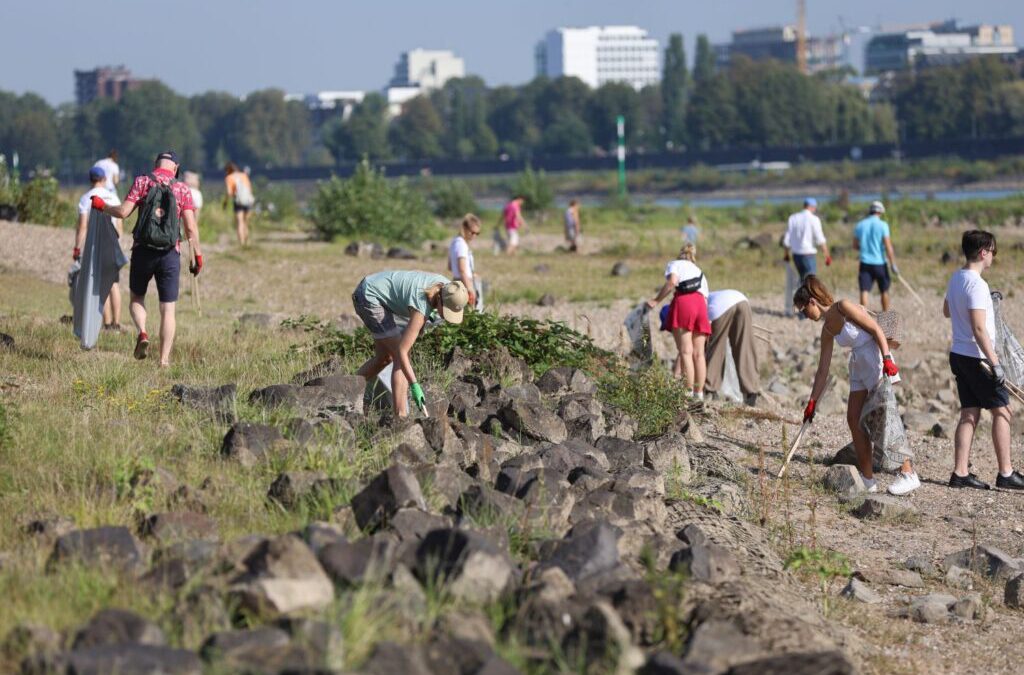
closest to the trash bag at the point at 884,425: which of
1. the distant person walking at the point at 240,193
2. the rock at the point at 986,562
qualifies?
the rock at the point at 986,562

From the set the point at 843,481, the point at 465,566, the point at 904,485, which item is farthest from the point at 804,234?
the point at 465,566

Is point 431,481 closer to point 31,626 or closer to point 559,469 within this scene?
point 559,469

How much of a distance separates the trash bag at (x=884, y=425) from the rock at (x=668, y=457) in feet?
3.94

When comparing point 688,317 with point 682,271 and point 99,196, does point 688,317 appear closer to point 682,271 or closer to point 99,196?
point 682,271

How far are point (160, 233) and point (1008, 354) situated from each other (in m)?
5.45

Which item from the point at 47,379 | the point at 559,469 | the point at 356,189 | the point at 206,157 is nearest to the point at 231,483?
the point at 559,469

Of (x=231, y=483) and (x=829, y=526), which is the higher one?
(x=231, y=483)

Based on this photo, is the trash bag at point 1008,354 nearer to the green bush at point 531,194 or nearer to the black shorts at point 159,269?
the black shorts at point 159,269

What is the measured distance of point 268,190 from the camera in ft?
129

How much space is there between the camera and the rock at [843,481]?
9039mm

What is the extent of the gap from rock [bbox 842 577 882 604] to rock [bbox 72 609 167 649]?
3627mm

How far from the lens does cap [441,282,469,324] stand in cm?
782

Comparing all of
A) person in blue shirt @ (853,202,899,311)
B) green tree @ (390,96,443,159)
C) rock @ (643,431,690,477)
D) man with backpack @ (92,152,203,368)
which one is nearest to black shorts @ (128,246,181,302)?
man with backpack @ (92,152,203,368)

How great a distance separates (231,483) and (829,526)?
3561mm
